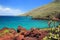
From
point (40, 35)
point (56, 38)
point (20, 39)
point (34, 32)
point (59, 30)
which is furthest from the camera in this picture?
point (34, 32)

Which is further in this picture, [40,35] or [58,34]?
[40,35]

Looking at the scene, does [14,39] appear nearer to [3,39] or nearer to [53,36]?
[3,39]

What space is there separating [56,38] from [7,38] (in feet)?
21.9

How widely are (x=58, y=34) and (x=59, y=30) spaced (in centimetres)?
63

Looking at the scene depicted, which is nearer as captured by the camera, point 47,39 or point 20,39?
point 47,39

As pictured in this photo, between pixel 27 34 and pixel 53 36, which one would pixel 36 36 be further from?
pixel 53 36

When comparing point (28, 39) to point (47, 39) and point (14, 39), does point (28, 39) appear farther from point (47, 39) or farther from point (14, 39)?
point (47, 39)

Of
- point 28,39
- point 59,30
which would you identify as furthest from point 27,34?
point 59,30

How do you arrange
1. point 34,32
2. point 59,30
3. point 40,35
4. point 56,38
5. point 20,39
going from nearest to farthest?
1. point 56,38
2. point 59,30
3. point 20,39
4. point 40,35
5. point 34,32

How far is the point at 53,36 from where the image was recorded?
17.0 m

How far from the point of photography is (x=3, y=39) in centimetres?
2167

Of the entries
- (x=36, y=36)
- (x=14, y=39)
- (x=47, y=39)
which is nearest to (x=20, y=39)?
(x=14, y=39)

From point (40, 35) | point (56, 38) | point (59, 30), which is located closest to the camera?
point (56, 38)


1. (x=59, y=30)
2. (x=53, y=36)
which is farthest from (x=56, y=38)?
(x=59, y=30)
